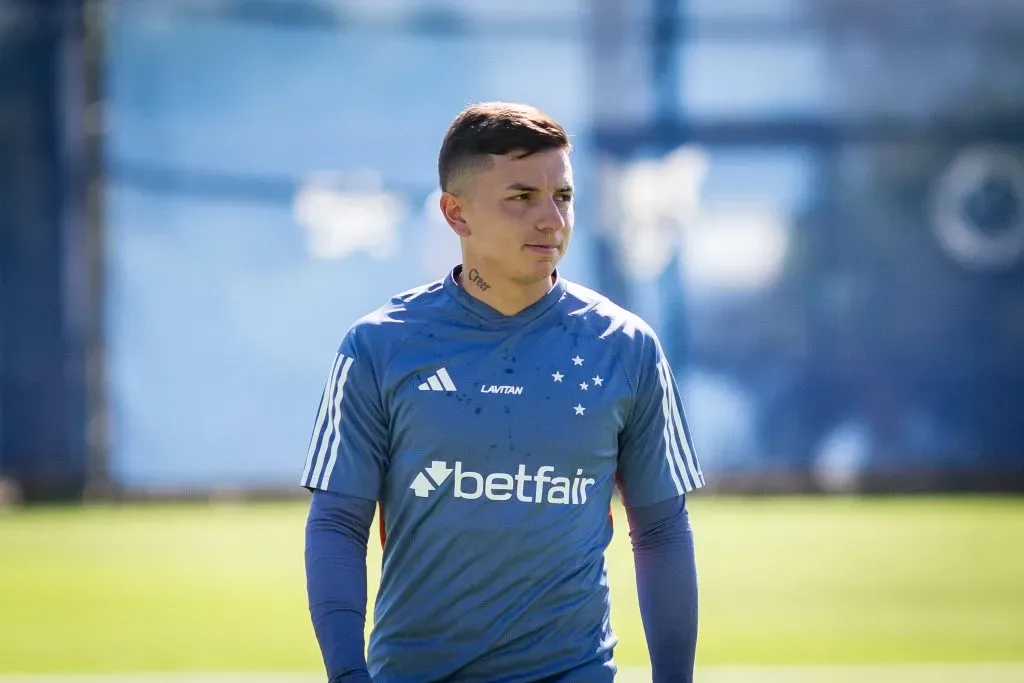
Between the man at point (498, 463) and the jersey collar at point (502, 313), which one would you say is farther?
the jersey collar at point (502, 313)

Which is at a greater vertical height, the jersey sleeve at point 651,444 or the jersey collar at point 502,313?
the jersey collar at point 502,313

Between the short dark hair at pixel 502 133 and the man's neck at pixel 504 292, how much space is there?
22 cm

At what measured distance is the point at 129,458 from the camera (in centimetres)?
1196

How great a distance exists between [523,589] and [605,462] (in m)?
0.29

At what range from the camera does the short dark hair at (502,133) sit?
2.85m

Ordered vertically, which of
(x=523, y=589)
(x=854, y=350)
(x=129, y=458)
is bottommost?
(x=129, y=458)

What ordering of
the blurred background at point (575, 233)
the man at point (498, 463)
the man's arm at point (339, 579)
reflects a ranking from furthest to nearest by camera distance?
the blurred background at point (575, 233), the man at point (498, 463), the man's arm at point (339, 579)

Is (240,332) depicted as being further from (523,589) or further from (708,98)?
(523,589)

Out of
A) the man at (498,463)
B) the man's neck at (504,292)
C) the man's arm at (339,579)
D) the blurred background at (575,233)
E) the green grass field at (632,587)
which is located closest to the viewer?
the man's arm at (339,579)

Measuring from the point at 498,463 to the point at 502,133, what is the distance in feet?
1.97

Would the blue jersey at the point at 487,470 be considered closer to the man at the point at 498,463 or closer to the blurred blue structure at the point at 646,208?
the man at the point at 498,463

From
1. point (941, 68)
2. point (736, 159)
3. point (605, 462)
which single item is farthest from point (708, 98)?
point (605, 462)

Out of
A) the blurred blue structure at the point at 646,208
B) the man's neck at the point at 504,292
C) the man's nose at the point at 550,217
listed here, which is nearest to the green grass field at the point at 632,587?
the blurred blue structure at the point at 646,208

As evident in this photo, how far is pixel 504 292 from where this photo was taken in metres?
2.97
